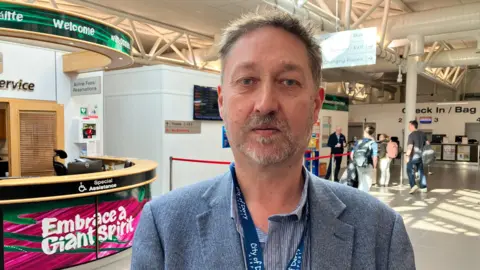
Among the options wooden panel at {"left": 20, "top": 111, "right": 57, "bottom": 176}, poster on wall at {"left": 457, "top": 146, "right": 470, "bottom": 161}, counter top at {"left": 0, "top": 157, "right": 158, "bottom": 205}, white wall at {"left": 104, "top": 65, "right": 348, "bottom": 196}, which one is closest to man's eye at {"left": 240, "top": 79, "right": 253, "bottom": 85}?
counter top at {"left": 0, "top": 157, "right": 158, "bottom": 205}

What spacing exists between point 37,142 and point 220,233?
723 cm

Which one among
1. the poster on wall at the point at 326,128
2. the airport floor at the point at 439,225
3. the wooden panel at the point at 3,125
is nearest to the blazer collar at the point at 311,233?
the airport floor at the point at 439,225

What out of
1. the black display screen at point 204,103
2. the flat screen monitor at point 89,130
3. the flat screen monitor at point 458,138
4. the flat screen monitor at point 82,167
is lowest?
the flat screen monitor at point 82,167

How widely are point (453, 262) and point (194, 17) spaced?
931cm

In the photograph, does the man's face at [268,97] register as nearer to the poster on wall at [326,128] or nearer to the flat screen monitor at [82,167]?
the flat screen monitor at [82,167]

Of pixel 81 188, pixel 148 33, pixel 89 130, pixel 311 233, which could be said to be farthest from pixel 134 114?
pixel 311 233

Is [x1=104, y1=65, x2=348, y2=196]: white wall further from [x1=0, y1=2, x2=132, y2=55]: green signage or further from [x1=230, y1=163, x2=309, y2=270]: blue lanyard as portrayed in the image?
[x1=230, y1=163, x2=309, y2=270]: blue lanyard

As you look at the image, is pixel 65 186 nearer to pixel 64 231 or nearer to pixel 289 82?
pixel 64 231

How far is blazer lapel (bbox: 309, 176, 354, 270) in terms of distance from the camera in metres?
0.84

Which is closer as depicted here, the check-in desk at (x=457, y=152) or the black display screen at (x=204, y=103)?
the black display screen at (x=204, y=103)

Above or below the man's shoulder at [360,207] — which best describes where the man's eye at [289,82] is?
above

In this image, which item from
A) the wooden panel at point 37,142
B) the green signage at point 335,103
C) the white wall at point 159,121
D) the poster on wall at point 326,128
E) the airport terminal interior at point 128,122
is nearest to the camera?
the airport terminal interior at point 128,122

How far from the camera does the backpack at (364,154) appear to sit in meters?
6.43

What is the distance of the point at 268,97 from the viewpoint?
86 centimetres
